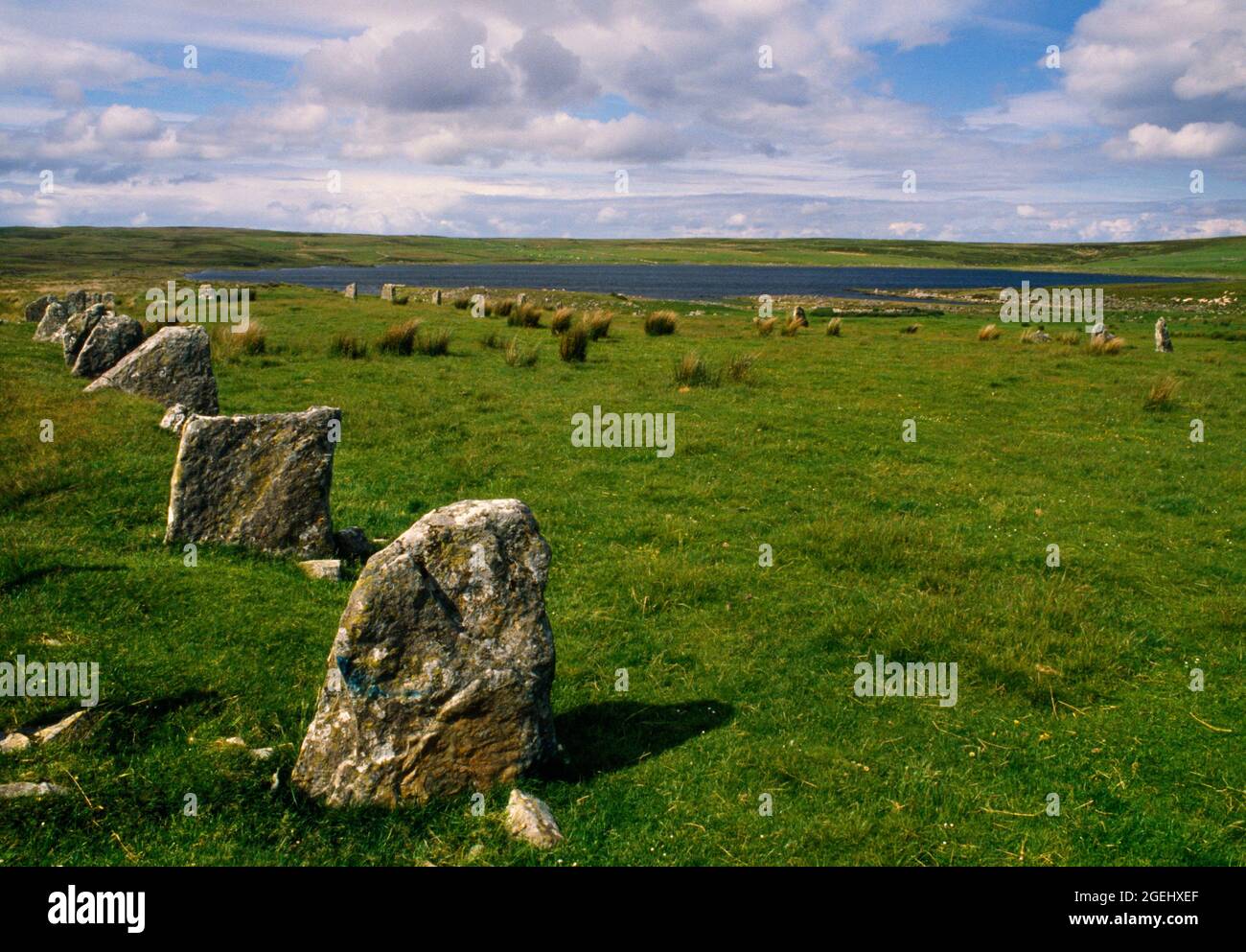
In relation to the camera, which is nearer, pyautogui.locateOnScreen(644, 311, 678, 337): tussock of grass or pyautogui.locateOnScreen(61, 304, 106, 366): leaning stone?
pyautogui.locateOnScreen(61, 304, 106, 366): leaning stone

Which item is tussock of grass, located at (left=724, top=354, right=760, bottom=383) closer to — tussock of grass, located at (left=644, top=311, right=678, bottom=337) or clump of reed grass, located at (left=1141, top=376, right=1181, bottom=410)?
clump of reed grass, located at (left=1141, top=376, right=1181, bottom=410)

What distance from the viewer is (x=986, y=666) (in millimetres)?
9492

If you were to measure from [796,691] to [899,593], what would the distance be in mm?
3161

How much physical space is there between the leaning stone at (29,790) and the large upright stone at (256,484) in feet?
18.5

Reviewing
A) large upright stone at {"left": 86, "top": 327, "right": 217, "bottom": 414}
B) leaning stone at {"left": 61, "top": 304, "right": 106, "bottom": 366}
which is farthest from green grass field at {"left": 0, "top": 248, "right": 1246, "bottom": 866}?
leaning stone at {"left": 61, "top": 304, "right": 106, "bottom": 366}

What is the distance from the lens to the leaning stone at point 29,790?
583 cm

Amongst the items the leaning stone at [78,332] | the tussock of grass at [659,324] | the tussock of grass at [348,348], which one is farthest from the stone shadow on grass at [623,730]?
the tussock of grass at [659,324]

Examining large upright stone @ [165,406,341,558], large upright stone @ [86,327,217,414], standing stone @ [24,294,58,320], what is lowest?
large upright stone @ [165,406,341,558]

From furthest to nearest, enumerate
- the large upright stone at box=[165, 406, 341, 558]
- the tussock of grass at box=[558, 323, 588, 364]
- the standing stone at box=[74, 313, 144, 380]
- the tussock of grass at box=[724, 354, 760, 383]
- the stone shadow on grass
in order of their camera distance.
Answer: the tussock of grass at box=[558, 323, 588, 364], the tussock of grass at box=[724, 354, 760, 383], the standing stone at box=[74, 313, 144, 380], the large upright stone at box=[165, 406, 341, 558], the stone shadow on grass

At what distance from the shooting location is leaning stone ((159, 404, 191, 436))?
52.1 ft

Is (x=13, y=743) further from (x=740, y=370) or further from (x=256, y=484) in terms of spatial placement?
(x=740, y=370)

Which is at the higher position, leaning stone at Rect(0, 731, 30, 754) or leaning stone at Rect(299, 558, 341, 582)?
leaning stone at Rect(299, 558, 341, 582)

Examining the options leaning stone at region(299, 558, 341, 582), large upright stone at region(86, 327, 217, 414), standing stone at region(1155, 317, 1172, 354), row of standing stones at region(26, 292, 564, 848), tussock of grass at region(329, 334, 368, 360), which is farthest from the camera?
standing stone at region(1155, 317, 1172, 354)

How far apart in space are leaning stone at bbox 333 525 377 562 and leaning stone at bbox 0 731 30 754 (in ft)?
18.0
